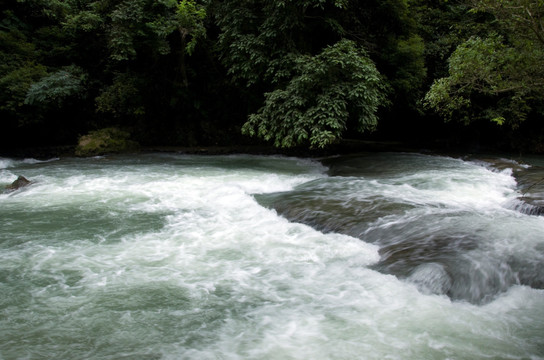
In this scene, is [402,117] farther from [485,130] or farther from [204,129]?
[204,129]

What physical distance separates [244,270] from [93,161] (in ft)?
33.9

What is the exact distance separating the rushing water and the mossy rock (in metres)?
6.65

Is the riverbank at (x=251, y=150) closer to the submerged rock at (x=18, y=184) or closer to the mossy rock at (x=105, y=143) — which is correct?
the mossy rock at (x=105, y=143)

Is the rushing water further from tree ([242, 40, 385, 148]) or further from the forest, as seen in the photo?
the forest

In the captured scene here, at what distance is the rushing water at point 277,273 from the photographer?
138 inches

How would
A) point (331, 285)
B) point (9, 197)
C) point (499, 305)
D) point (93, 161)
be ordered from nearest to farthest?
point (499, 305), point (331, 285), point (9, 197), point (93, 161)

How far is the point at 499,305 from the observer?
4.10 meters

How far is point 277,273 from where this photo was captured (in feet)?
16.0

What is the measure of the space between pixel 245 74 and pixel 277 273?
10.3 meters

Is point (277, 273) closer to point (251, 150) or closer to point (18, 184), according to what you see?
point (18, 184)

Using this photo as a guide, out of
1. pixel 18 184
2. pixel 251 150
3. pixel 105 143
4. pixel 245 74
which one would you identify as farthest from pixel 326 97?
pixel 105 143

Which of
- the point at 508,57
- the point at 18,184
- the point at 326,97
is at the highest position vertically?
the point at 508,57

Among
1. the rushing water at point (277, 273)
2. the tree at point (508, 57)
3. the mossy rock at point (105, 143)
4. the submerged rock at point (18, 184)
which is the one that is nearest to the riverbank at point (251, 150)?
the mossy rock at point (105, 143)

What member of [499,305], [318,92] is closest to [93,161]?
[318,92]
